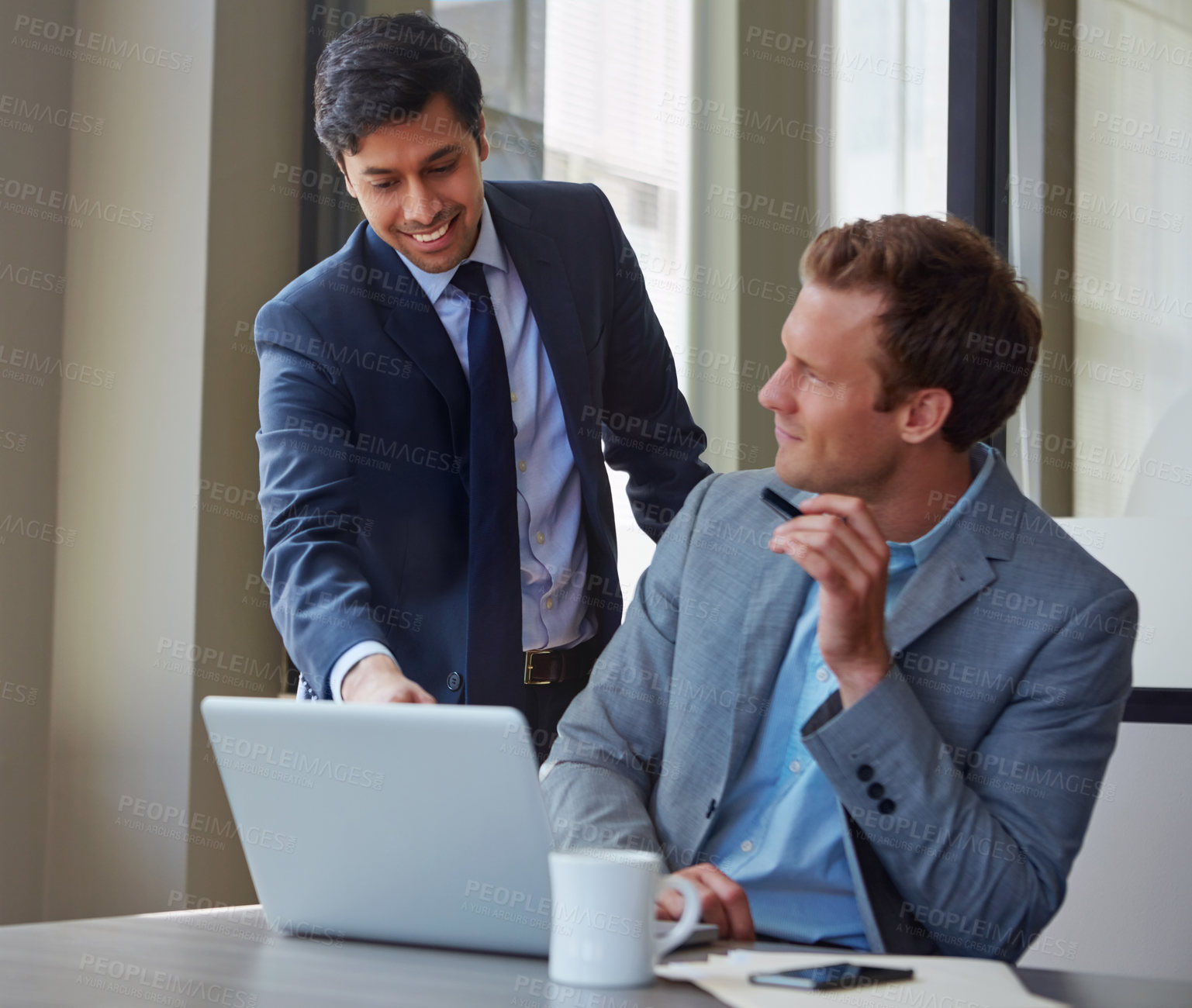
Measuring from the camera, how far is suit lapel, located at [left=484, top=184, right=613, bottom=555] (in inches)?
84.2

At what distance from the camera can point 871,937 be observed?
55.6 inches

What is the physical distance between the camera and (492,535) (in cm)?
207

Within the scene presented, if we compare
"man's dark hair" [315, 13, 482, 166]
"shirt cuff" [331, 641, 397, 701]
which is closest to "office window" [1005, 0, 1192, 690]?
"man's dark hair" [315, 13, 482, 166]

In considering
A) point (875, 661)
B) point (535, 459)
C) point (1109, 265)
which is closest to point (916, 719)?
point (875, 661)

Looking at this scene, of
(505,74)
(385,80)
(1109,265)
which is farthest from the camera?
(505,74)

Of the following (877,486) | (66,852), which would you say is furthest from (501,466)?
(66,852)

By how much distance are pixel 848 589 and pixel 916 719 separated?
15cm

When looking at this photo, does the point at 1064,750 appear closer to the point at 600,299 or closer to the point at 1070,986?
the point at 1070,986

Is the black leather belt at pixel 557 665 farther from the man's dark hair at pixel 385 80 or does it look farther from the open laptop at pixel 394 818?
the open laptop at pixel 394 818

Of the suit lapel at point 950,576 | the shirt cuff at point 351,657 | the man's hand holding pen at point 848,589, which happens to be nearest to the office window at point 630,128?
the shirt cuff at point 351,657

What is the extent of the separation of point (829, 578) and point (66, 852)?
2464mm

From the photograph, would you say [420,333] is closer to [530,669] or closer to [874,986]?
[530,669]

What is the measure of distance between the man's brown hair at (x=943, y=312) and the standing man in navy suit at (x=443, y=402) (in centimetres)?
60

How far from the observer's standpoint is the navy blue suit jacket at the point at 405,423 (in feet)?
6.67
